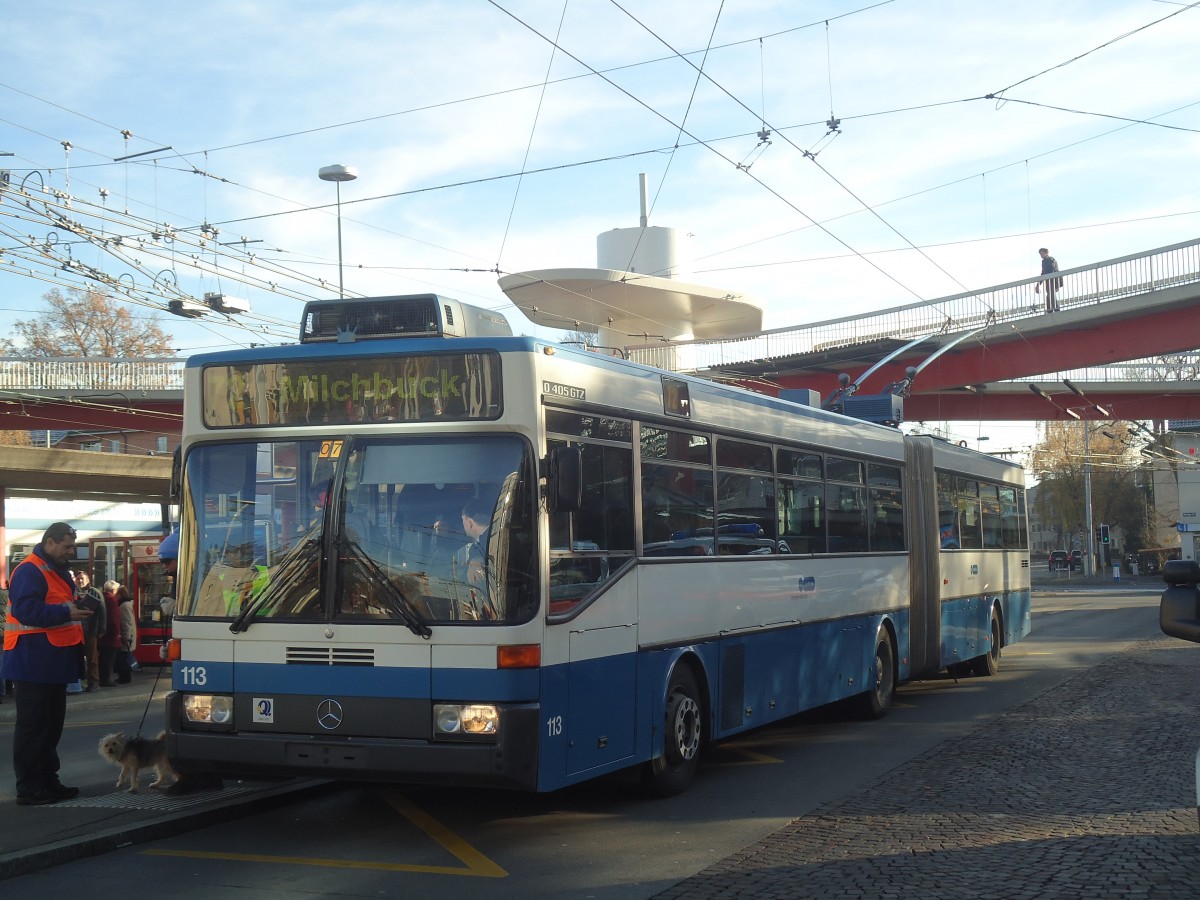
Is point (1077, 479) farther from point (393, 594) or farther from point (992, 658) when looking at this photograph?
point (393, 594)

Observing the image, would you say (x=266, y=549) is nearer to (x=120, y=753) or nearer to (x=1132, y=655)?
(x=120, y=753)

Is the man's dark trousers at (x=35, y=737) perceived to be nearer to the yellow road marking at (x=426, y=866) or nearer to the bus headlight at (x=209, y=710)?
the bus headlight at (x=209, y=710)

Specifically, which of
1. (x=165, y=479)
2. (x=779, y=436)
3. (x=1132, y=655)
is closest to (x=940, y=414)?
(x=1132, y=655)

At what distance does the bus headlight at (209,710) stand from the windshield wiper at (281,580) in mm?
A: 446

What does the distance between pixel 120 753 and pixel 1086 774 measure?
7157 millimetres

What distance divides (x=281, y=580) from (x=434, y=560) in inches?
41.0

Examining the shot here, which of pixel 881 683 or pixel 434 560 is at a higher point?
pixel 434 560

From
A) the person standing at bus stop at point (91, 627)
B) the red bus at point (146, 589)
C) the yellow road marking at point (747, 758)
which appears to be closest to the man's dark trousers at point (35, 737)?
the yellow road marking at point (747, 758)

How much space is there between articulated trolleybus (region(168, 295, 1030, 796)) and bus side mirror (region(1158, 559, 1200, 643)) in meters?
3.51

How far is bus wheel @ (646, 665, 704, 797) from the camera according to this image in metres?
9.23

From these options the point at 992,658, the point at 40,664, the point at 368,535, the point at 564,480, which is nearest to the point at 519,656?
the point at 564,480

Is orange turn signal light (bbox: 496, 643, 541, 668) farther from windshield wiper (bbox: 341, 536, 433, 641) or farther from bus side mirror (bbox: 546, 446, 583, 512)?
bus side mirror (bbox: 546, 446, 583, 512)

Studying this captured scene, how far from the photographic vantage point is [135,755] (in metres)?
9.12

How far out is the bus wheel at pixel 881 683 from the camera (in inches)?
561
